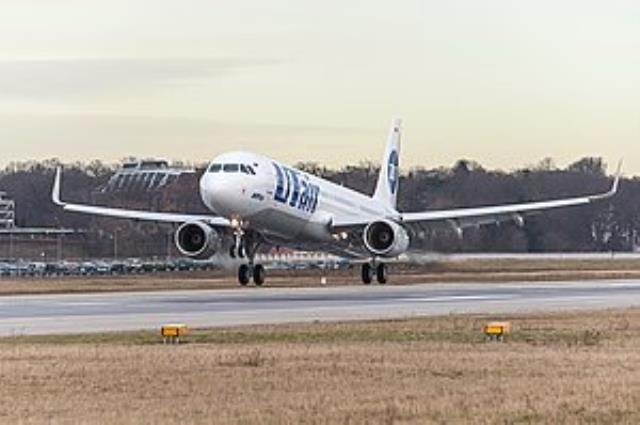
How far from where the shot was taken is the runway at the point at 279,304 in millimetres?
36884

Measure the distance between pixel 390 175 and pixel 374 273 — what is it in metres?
14.6

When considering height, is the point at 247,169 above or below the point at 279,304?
above

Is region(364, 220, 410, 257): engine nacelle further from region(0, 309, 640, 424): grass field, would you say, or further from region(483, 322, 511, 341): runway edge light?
region(483, 322, 511, 341): runway edge light

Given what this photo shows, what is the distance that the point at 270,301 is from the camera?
47969 millimetres

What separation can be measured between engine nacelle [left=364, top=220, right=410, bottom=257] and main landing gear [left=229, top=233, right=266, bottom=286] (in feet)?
16.2

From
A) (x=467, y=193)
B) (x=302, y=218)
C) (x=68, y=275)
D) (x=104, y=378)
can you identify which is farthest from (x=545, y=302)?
(x=467, y=193)

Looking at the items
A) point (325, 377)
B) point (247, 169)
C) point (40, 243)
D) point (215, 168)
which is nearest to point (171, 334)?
point (325, 377)

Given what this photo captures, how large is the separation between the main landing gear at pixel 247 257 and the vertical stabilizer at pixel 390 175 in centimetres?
1477

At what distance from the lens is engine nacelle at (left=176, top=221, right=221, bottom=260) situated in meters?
61.2

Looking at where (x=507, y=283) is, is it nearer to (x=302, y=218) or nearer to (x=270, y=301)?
(x=302, y=218)

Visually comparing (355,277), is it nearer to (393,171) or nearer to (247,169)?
(393,171)

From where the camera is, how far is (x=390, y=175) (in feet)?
262

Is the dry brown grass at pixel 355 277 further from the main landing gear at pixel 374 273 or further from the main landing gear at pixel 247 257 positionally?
the main landing gear at pixel 247 257

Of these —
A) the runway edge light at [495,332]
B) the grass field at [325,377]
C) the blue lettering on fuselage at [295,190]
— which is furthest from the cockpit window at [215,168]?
the runway edge light at [495,332]
